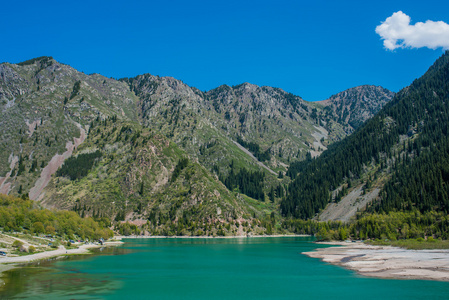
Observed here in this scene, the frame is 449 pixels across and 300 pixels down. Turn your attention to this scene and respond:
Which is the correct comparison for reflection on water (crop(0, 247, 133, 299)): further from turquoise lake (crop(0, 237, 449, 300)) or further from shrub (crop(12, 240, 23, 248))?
shrub (crop(12, 240, 23, 248))

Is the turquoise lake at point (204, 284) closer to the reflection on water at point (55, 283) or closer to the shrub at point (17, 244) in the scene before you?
the reflection on water at point (55, 283)

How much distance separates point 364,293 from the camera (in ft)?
157

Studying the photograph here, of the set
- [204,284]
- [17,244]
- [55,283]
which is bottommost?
[204,284]

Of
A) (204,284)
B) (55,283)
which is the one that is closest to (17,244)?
(55,283)

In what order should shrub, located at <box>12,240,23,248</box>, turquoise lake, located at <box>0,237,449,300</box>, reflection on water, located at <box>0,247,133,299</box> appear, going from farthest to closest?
shrub, located at <box>12,240,23,248</box>, turquoise lake, located at <box>0,237,449,300</box>, reflection on water, located at <box>0,247,133,299</box>

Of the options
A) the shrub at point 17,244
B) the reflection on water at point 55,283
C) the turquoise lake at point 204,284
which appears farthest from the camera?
the shrub at point 17,244

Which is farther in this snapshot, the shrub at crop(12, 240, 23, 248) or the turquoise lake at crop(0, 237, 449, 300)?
the shrub at crop(12, 240, 23, 248)

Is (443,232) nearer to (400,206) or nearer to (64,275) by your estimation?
(400,206)

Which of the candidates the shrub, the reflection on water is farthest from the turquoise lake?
the shrub

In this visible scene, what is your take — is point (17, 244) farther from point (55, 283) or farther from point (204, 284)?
point (204, 284)

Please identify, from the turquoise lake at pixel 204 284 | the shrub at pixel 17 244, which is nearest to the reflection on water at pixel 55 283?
the turquoise lake at pixel 204 284

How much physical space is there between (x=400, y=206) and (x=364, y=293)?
173 meters

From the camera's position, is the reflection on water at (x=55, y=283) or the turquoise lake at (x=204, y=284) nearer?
the reflection on water at (x=55, y=283)

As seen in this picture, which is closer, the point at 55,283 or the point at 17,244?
the point at 55,283
